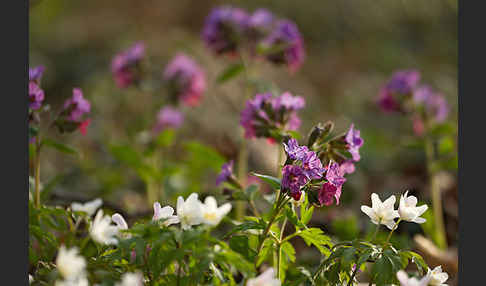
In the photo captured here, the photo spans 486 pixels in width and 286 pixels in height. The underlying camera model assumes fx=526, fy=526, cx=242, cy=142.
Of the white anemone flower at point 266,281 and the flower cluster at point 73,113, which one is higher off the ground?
the flower cluster at point 73,113

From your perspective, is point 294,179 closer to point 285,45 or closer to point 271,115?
point 271,115

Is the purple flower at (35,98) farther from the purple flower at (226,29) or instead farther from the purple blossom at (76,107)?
the purple flower at (226,29)

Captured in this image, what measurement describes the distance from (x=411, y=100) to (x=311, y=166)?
171cm

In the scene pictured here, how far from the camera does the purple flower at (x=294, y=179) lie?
1.36 meters

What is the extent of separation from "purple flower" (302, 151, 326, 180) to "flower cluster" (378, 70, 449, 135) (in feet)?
5.47

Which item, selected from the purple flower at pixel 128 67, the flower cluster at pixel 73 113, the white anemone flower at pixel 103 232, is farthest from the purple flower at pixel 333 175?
the purple flower at pixel 128 67

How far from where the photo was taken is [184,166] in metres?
3.20

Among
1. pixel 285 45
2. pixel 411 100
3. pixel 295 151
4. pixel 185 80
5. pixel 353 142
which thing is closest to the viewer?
pixel 295 151

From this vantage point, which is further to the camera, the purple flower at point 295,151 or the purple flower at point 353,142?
the purple flower at point 353,142

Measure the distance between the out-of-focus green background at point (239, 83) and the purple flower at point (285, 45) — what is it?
0.59 meters

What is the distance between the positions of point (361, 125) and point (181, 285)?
3900 mm

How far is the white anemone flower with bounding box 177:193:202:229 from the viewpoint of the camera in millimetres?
1286

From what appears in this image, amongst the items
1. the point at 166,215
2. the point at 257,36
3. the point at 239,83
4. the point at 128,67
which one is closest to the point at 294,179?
the point at 166,215

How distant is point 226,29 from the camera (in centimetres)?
280
